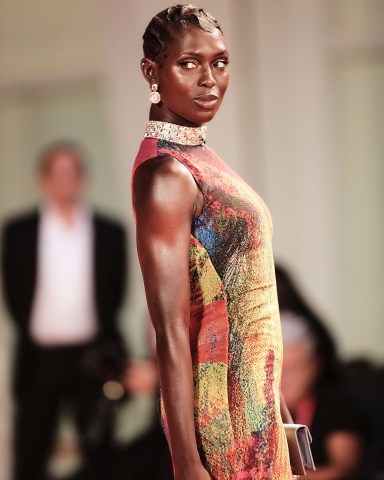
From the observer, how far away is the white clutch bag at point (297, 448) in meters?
1.74

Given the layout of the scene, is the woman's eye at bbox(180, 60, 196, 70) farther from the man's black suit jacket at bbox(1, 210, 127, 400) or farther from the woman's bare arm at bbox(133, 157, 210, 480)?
the man's black suit jacket at bbox(1, 210, 127, 400)

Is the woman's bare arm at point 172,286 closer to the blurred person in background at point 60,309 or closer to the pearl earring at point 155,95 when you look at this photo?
the pearl earring at point 155,95

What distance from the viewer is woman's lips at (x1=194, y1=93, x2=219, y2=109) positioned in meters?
1.66

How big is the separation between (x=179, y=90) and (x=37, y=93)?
5126 millimetres

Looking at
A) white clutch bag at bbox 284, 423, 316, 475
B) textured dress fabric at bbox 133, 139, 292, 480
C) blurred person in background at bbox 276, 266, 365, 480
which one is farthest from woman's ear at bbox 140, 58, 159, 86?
blurred person in background at bbox 276, 266, 365, 480

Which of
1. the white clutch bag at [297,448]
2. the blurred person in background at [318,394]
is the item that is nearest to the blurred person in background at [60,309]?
the blurred person in background at [318,394]

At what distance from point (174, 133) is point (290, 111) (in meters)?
4.20

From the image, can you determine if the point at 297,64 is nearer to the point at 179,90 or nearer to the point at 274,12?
the point at 274,12

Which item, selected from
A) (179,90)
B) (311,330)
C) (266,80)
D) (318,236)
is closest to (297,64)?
(266,80)

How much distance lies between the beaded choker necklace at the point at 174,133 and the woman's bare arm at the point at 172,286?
0.26 ft

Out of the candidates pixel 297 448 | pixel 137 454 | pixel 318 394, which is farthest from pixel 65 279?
pixel 297 448

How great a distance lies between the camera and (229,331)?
166cm

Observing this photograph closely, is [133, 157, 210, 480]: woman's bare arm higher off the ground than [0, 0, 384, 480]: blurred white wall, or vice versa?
[133, 157, 210, 480]: woman's bare arm

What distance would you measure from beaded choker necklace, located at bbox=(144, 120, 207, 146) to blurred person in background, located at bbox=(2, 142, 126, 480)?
3953mm
